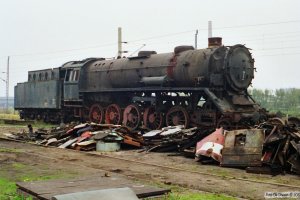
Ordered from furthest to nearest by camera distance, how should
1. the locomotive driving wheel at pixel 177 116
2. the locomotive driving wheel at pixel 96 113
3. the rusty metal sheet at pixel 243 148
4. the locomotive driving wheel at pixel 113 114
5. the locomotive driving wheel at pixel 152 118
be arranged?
the locomotive driving wheel at pixel 96 113
the locomotive driving wheel at pixel 113 114
the locomotive driving wheel at pixel 152 118
the locomotive driving wheel at pixel 177 116
the rusty metal sheet at pixel 243 148

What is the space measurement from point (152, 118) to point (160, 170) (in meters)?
10.0

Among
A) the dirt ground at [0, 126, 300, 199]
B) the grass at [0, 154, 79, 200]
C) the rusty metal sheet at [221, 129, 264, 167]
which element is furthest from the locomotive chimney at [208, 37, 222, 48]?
the grass at [0, 154, 79, 200]

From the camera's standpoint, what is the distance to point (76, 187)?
6250mm

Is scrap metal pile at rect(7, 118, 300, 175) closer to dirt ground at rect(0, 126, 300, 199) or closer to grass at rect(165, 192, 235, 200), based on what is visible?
dirt ground at rect(0, 126, 300, 199)

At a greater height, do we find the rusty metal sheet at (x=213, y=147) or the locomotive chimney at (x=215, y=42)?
the locomotive chimney at (x=215, y=42)

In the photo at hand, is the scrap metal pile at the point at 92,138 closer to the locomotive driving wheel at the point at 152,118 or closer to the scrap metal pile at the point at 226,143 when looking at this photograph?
the scrap metal pile at the point at 226,143

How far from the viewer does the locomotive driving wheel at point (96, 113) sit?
79.2ft

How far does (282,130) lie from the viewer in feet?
36.3

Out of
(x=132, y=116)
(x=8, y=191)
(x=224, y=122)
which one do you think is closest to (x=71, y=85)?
(x=132, y=116)

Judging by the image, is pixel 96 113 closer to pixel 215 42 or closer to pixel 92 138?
pixel 215 42

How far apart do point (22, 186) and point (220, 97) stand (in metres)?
12.8

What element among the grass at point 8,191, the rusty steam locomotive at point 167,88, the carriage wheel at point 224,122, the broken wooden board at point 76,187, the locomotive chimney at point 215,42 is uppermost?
the locomotive chimney at point 215,42

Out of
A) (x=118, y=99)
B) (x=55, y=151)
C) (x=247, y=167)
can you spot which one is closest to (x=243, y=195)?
(x=247, y=167)

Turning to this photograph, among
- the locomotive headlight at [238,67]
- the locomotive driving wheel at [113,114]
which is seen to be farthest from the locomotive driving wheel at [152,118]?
the locomotive headlight at [238,67]
